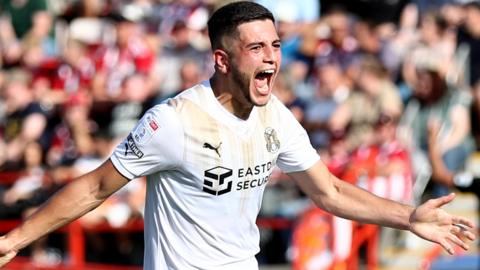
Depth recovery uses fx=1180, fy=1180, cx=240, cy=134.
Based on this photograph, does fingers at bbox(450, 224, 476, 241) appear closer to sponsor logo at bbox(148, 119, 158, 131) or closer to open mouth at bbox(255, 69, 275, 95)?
open mouth at bbox(255, 69, 275, 95)

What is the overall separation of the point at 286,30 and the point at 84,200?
29.1 feet

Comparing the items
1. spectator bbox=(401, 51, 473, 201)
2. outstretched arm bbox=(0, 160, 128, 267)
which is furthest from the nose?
spectator bbox=(401, 51, 473, 201)

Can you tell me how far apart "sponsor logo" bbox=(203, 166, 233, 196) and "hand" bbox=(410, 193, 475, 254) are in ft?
3.25

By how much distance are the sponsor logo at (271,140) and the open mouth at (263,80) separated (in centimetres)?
32

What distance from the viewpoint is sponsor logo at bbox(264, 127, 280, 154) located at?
604cm

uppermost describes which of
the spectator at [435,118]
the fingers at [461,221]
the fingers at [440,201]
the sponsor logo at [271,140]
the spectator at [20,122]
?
the sponsor logo at [271,140]

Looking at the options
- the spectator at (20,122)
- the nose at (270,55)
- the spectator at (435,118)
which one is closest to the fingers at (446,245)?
the nose at (270,55)

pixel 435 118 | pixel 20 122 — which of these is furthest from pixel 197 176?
pixel 20 122

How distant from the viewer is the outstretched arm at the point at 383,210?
19.5 feet

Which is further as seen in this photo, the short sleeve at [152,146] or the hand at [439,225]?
the hand at [439,225]

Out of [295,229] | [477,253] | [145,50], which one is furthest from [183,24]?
[477,253]

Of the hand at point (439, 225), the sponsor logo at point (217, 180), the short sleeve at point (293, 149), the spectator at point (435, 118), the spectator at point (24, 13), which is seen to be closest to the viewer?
the sponsor logo at point (217, 180)

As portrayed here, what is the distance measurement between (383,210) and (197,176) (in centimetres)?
104

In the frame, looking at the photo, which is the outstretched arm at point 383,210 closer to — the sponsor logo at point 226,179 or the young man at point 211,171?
the young man at point 211,171
